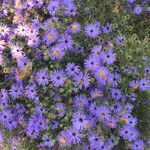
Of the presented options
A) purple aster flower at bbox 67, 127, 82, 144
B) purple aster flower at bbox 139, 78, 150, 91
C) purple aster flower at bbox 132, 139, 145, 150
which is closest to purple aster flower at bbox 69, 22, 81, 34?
purple aster flower at bbox 139, 78, 150, 91

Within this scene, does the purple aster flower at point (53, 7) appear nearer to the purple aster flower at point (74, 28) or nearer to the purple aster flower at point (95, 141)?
the purple aster flower at point (74, 28)

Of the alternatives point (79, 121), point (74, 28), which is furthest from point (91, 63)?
point (79, 121)

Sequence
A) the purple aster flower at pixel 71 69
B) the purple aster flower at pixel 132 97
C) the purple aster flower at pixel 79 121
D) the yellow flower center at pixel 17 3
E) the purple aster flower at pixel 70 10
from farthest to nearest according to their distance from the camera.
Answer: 1. the yellow flower center at pixel 17 3
2. the purple aster flower at pixel 70 10
3. the purple aster flower at pixel 132 97
4. the purple aster flower at pixel 71 69
5. the purple aster flower at pixel 79 121

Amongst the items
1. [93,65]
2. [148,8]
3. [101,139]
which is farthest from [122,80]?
[148,8]

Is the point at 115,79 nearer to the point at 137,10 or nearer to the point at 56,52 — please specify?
the point at 56,52

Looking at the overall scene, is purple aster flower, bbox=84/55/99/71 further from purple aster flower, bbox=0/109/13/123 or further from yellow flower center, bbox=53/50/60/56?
purple aster flower, bbox=0/109/13/123

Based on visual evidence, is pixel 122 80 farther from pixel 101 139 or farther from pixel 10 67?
pixel 10 67

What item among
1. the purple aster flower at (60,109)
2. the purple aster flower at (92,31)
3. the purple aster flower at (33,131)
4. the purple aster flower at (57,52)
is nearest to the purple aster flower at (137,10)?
the purple aster flower at (92,31)
